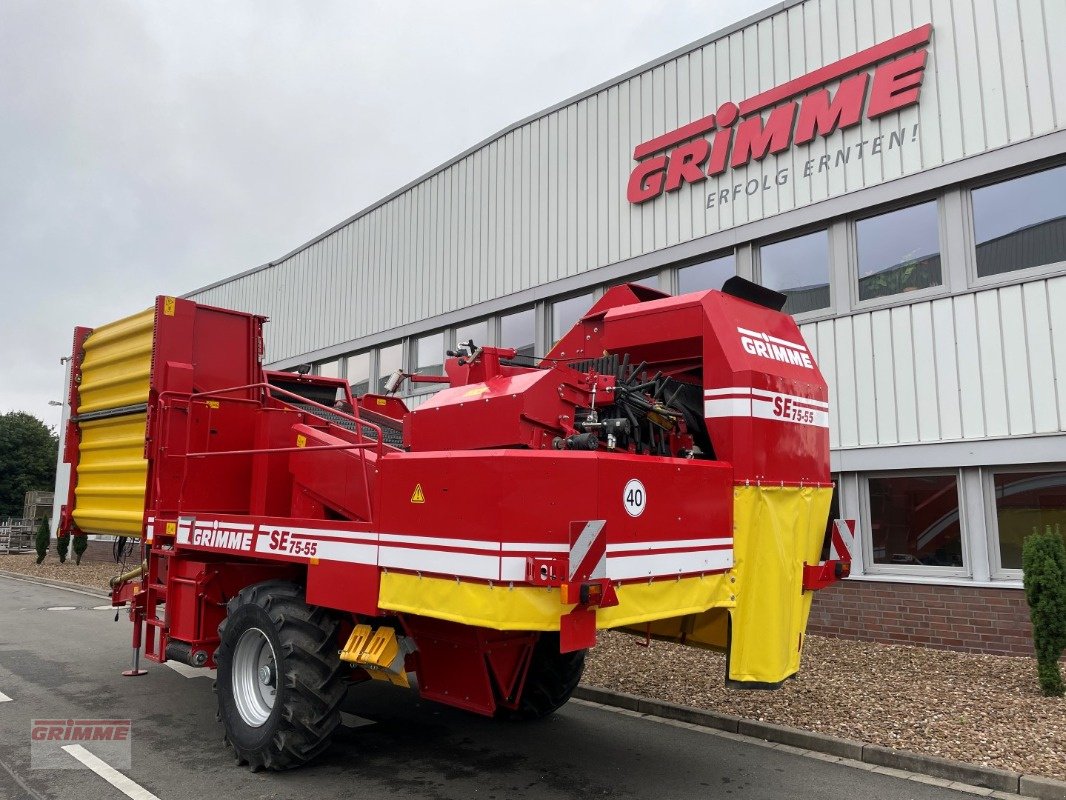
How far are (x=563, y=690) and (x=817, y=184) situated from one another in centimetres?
707

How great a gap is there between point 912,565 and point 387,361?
1170 centimetres

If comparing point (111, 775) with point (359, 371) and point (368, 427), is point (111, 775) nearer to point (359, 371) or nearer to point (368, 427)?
point (368, 427)

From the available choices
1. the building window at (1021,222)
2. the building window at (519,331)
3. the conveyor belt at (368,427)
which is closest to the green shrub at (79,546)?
the building window at (519,331)

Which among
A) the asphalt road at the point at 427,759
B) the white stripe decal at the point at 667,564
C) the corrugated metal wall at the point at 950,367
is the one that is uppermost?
the corrugated metal wall at the point at 950,367

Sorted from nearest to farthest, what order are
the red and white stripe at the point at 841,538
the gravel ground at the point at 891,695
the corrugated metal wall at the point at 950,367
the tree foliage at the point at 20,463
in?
the red and white stripe at the point at 841,538 → the gravel ground at the point at 891,695 → the corrugated metal wall at the point at 950,367 → the tree foliage at the point at 20,463

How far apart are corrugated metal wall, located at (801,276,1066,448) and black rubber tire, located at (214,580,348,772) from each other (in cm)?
622

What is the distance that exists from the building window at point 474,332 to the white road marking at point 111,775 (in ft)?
32.6

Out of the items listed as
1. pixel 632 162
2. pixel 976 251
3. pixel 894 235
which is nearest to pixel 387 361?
pixel 632 162

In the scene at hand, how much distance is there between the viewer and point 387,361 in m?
17.4

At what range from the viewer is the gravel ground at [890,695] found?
537 centimetres

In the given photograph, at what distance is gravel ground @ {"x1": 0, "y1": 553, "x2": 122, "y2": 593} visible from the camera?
18.3m

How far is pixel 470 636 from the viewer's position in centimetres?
439

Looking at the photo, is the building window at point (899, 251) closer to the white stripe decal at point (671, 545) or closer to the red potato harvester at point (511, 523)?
the red potato harvester at point (511, 523)

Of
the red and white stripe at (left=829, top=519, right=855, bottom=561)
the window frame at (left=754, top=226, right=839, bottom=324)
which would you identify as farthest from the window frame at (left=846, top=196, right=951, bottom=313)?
the red and white stripe at (left=829, top=519, right=855, bottom=561)
